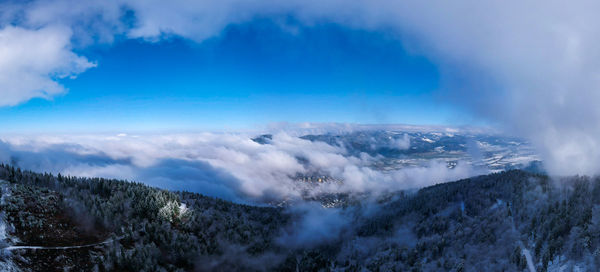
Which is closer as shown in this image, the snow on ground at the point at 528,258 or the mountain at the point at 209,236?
the mountain at the point at 209,236

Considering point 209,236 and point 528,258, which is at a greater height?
point 528,258

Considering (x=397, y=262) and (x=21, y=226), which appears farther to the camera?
(x=397, y=262)

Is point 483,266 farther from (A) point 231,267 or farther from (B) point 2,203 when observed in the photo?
(B) point 2,203

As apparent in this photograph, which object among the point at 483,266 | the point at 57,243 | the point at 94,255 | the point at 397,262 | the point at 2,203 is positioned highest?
the point at 2,203

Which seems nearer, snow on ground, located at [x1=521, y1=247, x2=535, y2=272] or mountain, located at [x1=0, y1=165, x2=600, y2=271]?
mountain, located at [x1=0, y1=165, x2=600, y2=271]

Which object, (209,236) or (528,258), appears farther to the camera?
(209,236)

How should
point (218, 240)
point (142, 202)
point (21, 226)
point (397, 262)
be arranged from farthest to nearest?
point (397, 262) < point (218, 240) < point (142, 202) < point (21, 226)

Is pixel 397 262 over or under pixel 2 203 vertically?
under

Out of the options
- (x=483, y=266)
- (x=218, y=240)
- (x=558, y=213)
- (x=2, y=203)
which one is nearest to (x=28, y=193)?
(x=2, y=203)
